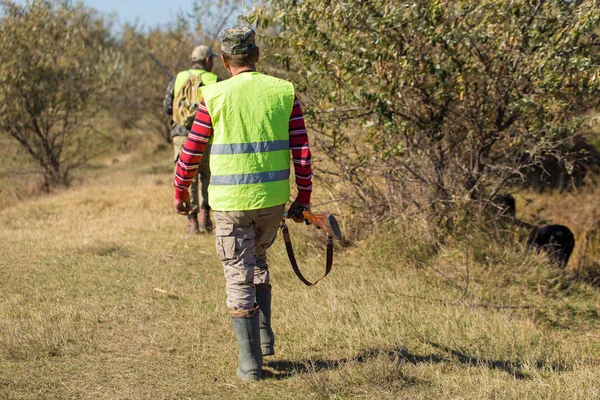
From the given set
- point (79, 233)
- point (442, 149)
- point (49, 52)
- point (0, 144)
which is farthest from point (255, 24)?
point (0, 144)

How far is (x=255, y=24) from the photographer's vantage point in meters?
7.21

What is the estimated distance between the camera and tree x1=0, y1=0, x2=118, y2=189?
13.2 m

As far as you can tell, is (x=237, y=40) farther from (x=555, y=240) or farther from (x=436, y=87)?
(x=555, y=240)

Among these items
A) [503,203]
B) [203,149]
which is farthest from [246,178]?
[503,203]

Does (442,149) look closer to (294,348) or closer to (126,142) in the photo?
(294,348)

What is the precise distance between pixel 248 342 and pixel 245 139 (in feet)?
3.82

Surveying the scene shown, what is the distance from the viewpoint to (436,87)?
23.0 feet

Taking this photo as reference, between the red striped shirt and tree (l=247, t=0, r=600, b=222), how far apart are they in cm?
261

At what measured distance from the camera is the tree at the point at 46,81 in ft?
43.2

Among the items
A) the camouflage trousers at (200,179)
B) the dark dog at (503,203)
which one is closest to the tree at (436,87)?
the dark dog at (503,203)

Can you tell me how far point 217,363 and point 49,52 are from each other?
10.6 meters

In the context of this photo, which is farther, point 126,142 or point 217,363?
point 126,142

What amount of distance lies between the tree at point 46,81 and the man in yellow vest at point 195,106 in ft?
19.6

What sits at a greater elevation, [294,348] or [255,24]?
[255,24]
